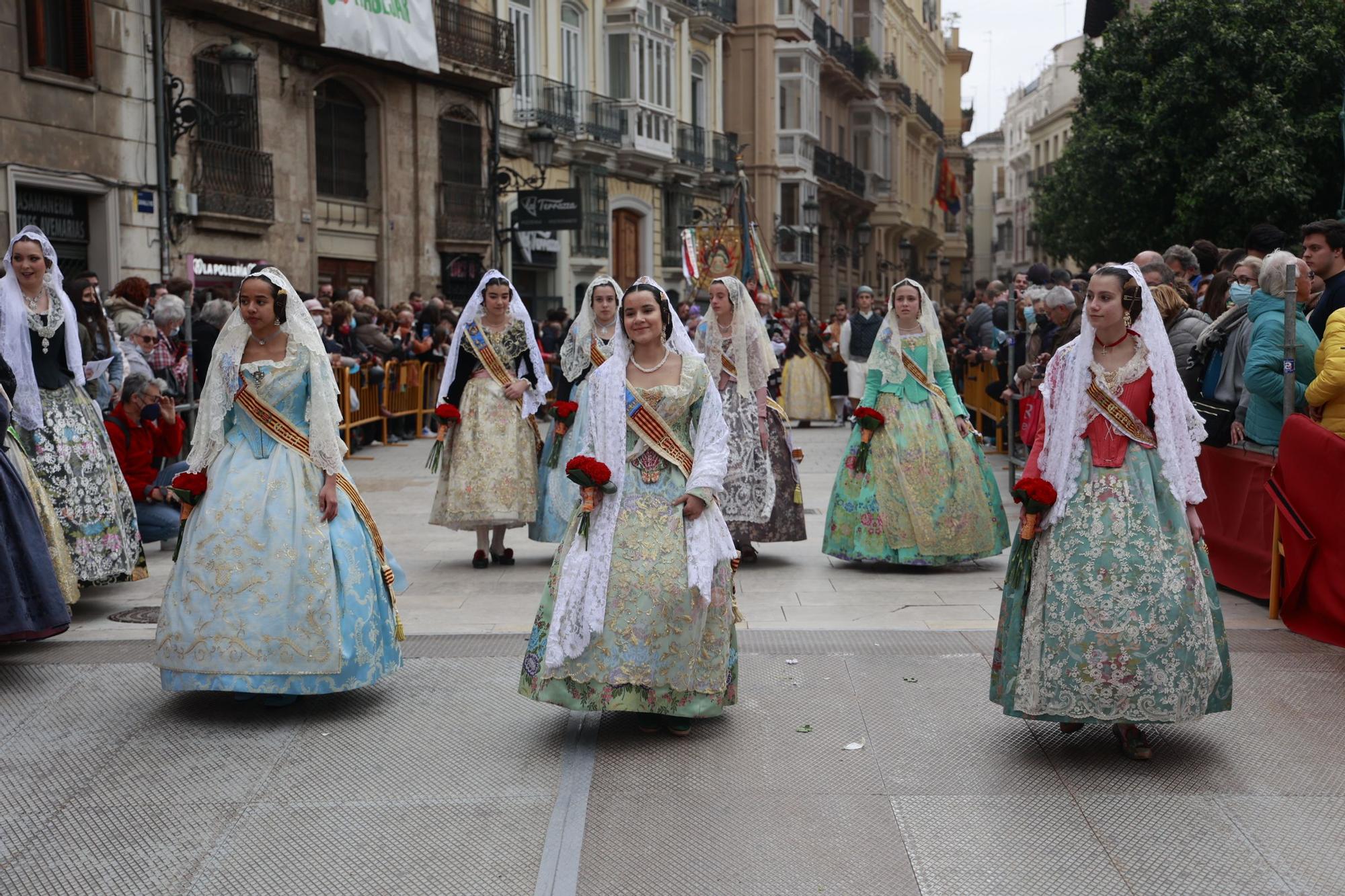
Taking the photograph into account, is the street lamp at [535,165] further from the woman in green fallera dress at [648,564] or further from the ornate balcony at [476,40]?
the woman in green fallera dress at [648,564]

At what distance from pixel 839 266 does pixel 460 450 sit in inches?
1639

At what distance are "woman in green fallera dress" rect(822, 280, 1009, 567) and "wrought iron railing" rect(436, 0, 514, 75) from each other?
16.7m

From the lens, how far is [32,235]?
7348 millimetres

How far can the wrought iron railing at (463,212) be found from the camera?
79.9 ft

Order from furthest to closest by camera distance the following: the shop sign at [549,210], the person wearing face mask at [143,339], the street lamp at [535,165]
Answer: the shop sign at [549,210], the street lamp at [535,165], the person wearing face mask at [143,339]

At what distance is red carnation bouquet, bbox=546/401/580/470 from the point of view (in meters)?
8.81

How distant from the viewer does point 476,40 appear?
2464cm

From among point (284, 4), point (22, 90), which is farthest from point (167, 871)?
point (284, 4)

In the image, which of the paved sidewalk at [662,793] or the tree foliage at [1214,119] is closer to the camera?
the paved sidewalk at [662,793]

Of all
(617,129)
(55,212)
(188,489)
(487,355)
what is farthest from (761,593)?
(617,129)

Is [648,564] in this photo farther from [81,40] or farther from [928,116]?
[928,116]

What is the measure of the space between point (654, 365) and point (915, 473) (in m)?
3.58

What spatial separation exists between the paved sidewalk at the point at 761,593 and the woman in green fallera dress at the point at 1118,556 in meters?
2.17

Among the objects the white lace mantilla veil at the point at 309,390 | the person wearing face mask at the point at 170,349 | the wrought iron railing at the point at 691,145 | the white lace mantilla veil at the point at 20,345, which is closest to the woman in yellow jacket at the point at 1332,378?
the white lace mantilla veil at the point at 309,390
